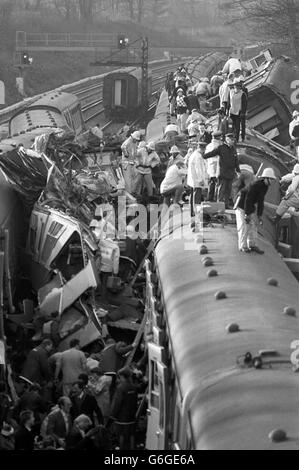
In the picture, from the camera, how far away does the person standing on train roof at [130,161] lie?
2617 cm

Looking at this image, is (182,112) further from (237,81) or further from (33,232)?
(33,232)

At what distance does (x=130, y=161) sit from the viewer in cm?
2661

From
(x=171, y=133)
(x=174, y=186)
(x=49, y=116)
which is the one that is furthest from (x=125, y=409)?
(x=49, y=116)

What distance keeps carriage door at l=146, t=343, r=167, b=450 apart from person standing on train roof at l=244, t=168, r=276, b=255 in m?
2.37

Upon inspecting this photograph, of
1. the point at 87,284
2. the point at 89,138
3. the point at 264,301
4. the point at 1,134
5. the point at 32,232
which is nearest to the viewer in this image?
the point at 264,301

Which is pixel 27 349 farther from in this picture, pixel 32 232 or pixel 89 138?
pixel 89 138

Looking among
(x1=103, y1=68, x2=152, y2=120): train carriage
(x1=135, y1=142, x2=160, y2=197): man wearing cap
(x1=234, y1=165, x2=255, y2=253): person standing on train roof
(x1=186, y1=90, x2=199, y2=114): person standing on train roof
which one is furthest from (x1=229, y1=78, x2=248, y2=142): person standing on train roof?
(x1=103, y1=68, x2=152, y2=120): train carriage

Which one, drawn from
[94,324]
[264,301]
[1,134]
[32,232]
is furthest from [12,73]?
[264,301]

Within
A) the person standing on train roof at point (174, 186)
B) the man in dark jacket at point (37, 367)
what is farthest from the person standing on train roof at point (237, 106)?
the man in dark jacket at point (37, 367)

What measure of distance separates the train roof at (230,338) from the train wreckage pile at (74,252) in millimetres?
3087

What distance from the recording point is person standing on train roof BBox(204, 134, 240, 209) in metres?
19.4

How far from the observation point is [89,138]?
110 ft

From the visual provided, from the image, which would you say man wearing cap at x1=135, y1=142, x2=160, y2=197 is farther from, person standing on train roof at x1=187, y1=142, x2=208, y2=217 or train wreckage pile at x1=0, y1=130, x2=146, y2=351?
person standing on train roof at x1=187, y1=142, x2=208, y2=217

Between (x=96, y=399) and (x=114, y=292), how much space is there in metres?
5.34
